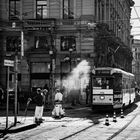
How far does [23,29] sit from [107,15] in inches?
525

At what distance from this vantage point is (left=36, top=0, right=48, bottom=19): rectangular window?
4106cm

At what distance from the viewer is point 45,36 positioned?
4097cm

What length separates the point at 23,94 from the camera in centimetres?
3988

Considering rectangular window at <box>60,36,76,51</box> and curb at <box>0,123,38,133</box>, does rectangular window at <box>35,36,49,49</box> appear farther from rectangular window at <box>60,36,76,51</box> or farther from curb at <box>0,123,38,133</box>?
curb at <box>0,123,38,133</box>

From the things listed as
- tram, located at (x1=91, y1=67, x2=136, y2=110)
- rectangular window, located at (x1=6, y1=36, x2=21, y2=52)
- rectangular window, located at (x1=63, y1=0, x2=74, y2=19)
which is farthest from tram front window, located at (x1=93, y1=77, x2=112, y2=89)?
rectangular window, located at (x1=6, y1=36, x2=21, y2=52)

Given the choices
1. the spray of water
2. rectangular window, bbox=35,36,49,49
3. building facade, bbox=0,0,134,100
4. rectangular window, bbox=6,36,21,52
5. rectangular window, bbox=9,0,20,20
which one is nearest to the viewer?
the spray of water

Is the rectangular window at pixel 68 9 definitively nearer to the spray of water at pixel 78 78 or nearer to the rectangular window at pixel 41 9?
the rectangular window at pixel 41 9

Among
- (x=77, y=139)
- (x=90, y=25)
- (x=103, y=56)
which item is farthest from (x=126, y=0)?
(x=77, y=139)

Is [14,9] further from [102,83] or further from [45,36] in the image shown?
[102,83]

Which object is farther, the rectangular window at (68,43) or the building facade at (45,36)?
the rectangular window at (68,43)

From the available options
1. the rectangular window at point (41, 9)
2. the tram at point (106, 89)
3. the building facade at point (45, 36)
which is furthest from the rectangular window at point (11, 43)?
the tram at point (106, 89)

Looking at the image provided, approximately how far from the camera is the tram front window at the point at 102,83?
2709 cm

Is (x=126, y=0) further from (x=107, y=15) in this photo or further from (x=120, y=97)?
(x=120, y=97)

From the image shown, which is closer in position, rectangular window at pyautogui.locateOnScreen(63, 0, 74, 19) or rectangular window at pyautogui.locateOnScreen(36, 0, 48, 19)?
rectangular window at pyautogui.locateOnScreen(63, 0, 74, 19)
